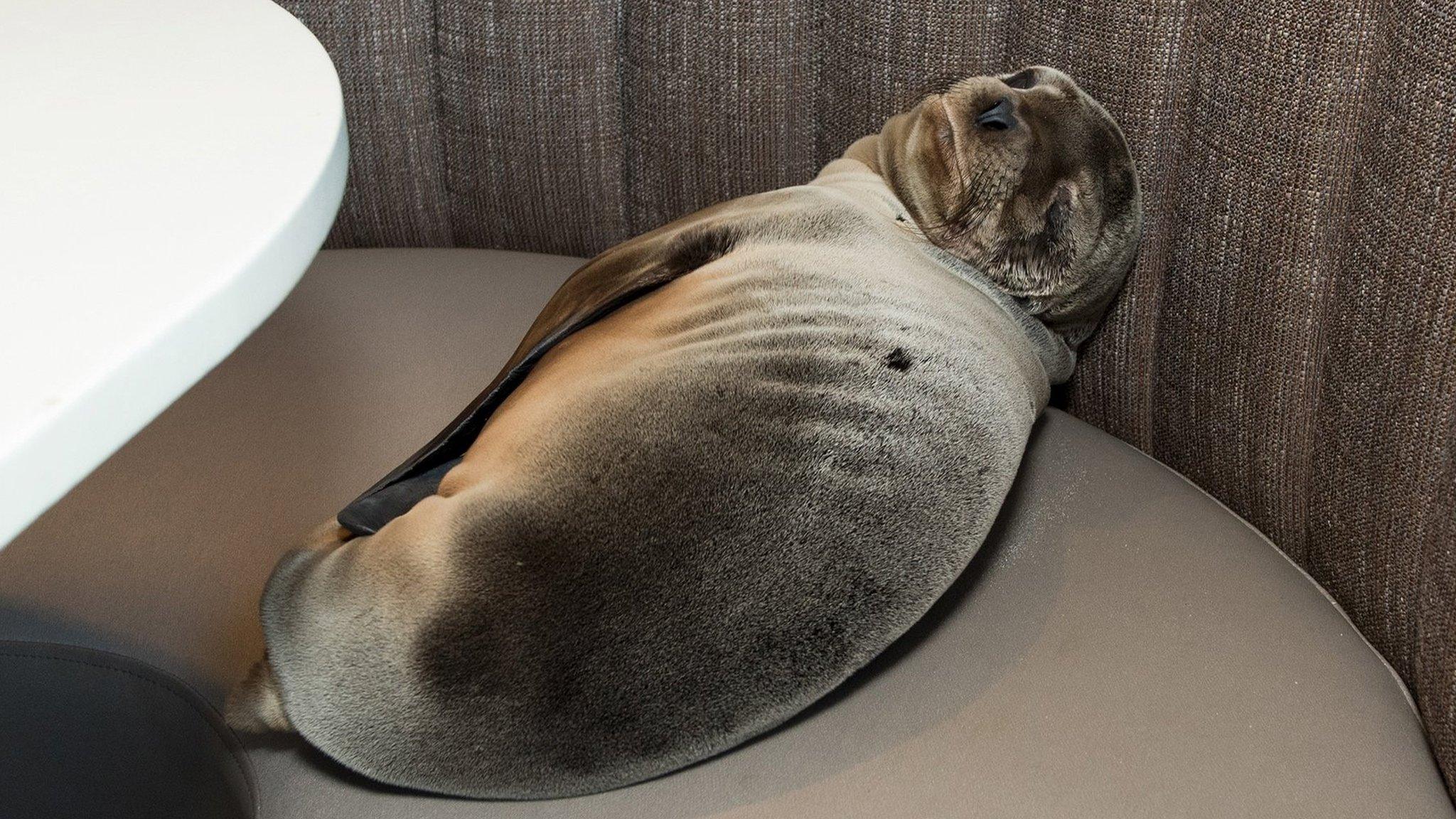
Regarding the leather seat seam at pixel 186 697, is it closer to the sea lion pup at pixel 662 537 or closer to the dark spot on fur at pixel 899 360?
the sea lion pup at pixel 662 537

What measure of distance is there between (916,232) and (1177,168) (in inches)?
9.0

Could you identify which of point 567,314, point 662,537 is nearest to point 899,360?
point 662,537

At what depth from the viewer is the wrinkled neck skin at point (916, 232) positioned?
0.89m

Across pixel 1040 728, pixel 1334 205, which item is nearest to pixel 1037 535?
pixel 1040 728

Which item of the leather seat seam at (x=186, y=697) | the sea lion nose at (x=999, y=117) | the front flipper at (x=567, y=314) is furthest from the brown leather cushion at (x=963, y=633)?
the sea lion nose at (x=999, y=117)

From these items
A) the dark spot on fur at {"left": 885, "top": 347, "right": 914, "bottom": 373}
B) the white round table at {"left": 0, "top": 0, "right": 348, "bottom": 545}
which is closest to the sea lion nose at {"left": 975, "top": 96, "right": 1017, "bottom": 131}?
the dark spot on fur at {"left": 885, "top": 347, "right": 914, "bottom": 373}

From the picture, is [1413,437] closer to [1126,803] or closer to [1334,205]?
[1334,205]

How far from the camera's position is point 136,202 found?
1.69 ft

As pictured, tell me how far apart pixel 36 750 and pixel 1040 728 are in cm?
69

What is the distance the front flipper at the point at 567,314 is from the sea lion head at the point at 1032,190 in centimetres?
16

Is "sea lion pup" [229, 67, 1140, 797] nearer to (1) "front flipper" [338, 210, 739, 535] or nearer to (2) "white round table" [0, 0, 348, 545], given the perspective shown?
(1) "front flipper" [338, 210, 739, 535]

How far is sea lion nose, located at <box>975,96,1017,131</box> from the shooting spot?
0.89 meters

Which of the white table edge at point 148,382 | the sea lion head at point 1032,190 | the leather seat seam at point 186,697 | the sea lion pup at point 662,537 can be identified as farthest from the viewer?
the sea lion head at point 1032,190

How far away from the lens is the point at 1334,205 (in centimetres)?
84
